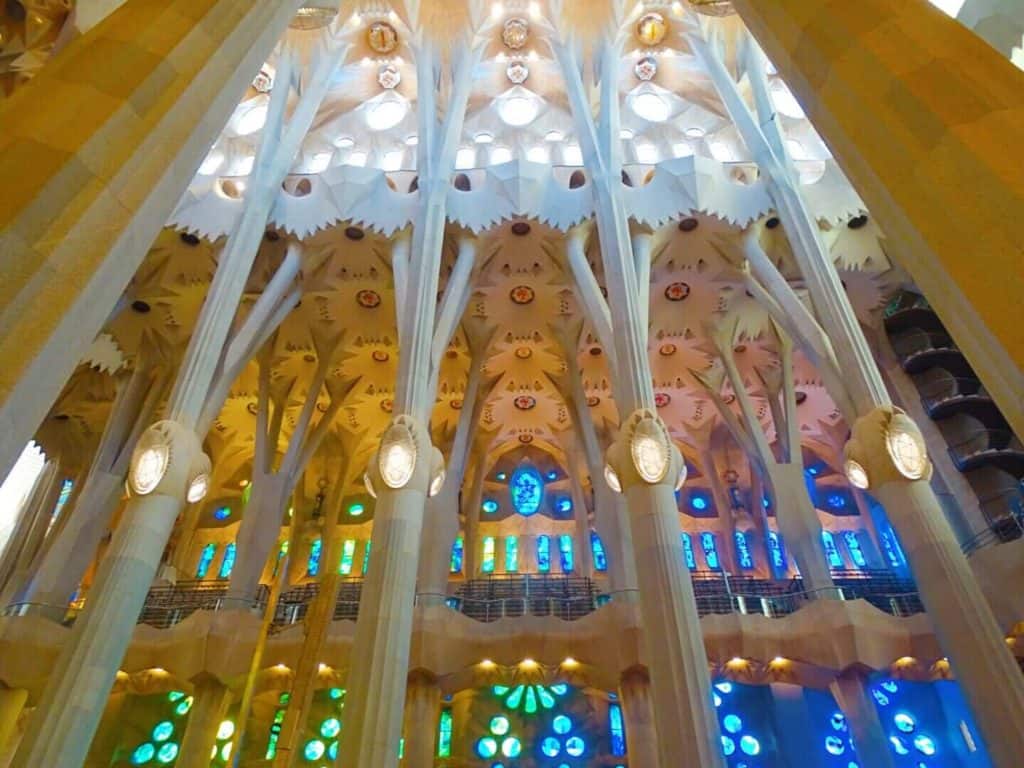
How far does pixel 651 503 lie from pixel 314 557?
14517 millimetres

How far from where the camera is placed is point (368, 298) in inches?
640

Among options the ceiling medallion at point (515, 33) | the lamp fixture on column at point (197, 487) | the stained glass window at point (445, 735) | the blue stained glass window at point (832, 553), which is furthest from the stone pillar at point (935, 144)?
the blue stained glass window at point (832, 553)

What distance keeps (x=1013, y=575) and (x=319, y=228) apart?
46.1 ft

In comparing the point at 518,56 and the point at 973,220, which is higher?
the point at 518,56

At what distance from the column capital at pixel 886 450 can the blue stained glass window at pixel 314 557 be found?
15.2 meters

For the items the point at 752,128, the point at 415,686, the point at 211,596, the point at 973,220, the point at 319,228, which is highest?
the point at 752,128

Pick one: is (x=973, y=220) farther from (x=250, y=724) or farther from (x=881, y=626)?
(x=250, y=724)

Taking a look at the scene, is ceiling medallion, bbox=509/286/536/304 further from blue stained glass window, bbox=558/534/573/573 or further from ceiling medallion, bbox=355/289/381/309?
blue stained glass window, bbox=558/534/573/573

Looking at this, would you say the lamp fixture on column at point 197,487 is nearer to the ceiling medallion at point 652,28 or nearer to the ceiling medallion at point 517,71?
the ceiling medallion at point 517,71

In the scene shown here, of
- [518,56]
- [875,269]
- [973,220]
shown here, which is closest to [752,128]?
[875,269]

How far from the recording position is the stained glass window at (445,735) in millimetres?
15547

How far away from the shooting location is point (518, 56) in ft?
54.6

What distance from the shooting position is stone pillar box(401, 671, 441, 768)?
11.1m

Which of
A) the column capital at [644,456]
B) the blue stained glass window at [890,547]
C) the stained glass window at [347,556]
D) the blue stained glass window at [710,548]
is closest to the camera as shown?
the column capital at [644,456]
